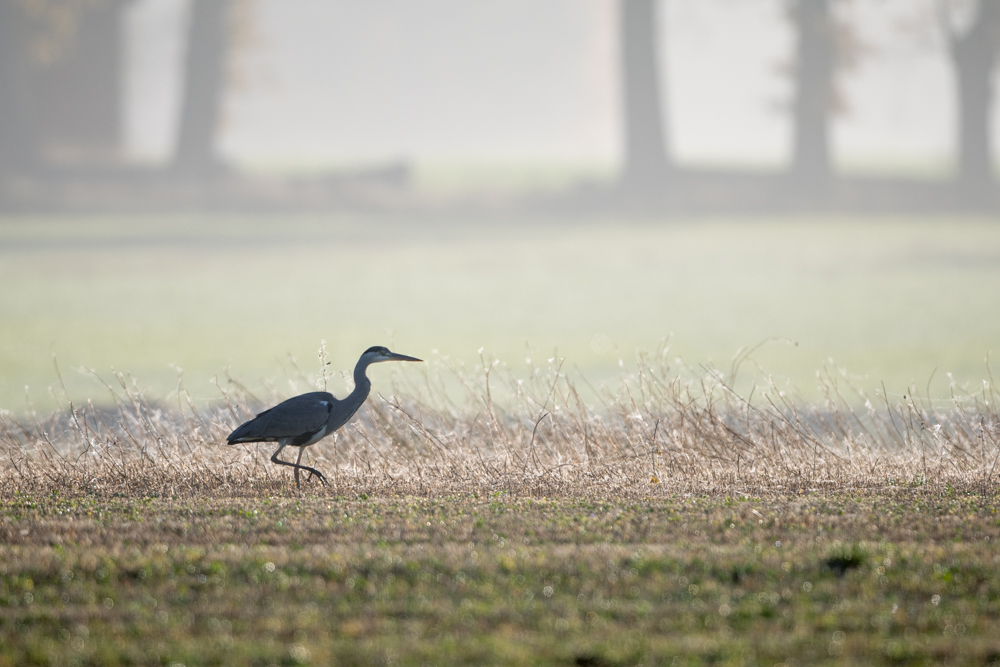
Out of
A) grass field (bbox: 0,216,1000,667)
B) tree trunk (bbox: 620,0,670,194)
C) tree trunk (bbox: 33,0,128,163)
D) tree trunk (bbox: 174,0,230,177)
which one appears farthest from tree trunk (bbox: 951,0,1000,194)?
tree trunk (bbox: 33,0,128,163)

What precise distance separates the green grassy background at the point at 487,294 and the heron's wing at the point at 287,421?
7.96m

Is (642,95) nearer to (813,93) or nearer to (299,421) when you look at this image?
(813,93)

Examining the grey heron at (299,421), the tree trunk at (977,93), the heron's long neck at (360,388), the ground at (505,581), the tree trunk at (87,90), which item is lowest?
the ground at (505,581)

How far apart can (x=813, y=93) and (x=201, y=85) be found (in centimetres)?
2515

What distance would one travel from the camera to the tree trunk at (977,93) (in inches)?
1556

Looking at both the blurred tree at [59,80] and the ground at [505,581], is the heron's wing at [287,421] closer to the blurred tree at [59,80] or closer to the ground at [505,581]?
the ground at [505,581]

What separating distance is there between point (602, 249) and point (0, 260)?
60.8 ft

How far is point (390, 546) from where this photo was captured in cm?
619

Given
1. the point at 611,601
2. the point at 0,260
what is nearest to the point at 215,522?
the point at 611,601

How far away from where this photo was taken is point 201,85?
4359 cm

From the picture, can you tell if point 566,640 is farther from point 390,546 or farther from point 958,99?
point 958,99

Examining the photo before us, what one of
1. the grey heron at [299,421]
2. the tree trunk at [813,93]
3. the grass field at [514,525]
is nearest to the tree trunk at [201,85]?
the tree trunk at [813,93]

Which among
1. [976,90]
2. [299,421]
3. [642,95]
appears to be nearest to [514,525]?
[299,421]

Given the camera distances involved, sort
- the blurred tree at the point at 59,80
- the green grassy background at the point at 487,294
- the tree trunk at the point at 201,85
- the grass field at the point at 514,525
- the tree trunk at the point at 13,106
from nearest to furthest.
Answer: the grass field at the point at 514,525, the green grassy background at the point at 487,294, the tree trunk at the point at 13,106, the blurred tree at the point at 59,80, the tree trunk at the point at 201,85
